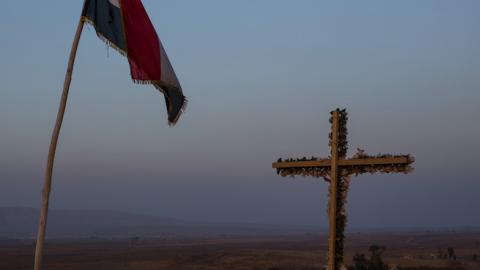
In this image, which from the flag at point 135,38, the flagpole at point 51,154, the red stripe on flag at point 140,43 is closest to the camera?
the flagpole at point 51,154

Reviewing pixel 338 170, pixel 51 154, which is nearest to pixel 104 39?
pixel 51 154

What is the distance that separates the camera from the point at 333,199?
6.06 metres

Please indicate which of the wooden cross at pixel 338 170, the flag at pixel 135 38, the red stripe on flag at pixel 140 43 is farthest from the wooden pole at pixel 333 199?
→ the red stripe on flag at pixel 140 43

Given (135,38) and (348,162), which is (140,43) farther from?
(348,162)

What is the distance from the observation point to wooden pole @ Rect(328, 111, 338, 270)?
6.01m

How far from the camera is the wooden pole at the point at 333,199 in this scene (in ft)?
19.7

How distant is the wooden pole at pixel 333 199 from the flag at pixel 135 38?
1772 mm

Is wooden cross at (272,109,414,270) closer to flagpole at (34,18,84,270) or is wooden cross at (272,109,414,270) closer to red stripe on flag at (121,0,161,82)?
red stripe on flag at (121,0,161,82)

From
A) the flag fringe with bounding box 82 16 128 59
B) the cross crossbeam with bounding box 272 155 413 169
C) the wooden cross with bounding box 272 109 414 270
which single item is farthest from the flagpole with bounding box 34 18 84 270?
the wooden cross with bounding box 272 109 414 270

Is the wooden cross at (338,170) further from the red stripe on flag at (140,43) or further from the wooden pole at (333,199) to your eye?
the red stripe on flag at (140,43)

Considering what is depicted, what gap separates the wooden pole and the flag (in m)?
1.77

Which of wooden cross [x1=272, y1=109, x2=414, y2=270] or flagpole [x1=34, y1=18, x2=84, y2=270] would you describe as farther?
wooden cross [x1=272, y1=109, x2=414, y2=270]

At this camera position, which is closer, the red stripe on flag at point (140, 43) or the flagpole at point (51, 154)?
the flagpole at point (51, 154)

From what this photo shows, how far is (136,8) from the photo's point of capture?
6137mm
